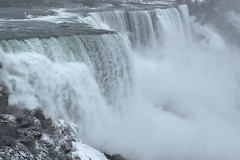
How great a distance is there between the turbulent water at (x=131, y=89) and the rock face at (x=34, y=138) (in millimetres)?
1530

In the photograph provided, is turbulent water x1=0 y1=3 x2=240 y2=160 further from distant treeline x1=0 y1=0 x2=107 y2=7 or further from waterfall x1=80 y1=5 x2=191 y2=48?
distant treeline x1=0 y1=0 x2=107 y2=7

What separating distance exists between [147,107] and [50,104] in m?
6.76

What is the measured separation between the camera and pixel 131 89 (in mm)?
16422

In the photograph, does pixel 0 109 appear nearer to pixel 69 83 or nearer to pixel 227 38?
pixel 69 83

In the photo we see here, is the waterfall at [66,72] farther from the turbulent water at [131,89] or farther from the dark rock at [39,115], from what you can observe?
the dark rock at [39,115]

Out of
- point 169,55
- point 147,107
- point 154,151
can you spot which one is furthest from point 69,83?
point 169,55

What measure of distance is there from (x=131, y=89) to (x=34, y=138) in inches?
376

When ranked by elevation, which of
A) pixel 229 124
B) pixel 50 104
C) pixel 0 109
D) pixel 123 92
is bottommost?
pixel 229 124

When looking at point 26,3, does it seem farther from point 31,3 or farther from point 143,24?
point 143,24

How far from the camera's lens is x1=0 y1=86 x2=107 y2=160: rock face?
6.57 metres

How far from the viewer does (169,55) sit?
24750 millimetres

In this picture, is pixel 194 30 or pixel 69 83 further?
pixel 194 30

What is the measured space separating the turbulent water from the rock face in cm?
153

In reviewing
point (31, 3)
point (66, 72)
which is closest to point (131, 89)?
point (66, 72)
